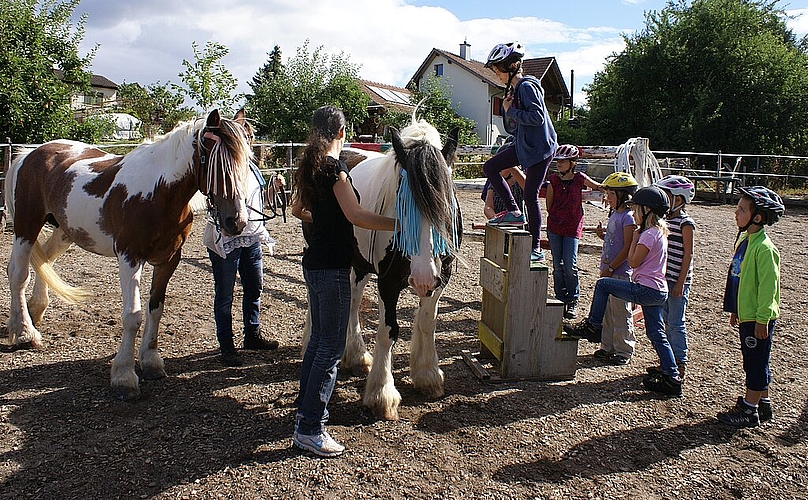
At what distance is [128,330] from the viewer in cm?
410

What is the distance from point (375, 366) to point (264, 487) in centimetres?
114

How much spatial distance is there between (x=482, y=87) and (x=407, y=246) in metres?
34.5

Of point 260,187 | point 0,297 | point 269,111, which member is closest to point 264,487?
point 260,187

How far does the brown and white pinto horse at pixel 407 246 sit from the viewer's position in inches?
123

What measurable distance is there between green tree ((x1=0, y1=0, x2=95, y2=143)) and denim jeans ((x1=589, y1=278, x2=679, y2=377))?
11.0m

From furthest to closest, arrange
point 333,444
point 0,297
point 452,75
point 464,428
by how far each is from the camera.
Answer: point 452,75, point 0,297, point 464,428, point 333,444

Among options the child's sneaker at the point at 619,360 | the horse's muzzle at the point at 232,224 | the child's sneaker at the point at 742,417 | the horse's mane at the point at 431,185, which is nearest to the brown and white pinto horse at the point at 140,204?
the horse's muzzle at the point at 232,224

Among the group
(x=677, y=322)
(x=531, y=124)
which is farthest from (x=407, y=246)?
(x=677, y=322)

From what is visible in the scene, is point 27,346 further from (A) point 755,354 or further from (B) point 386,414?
(A) point 755,354

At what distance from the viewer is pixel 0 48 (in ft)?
34.7

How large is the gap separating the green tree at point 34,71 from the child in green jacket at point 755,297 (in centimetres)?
1179

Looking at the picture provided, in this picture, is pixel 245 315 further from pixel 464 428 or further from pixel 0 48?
pixel 0 48

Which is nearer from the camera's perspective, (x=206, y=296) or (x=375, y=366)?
(x=375, y=366)

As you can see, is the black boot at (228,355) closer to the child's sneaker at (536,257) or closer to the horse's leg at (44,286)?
the horse's leg at (44,286)
